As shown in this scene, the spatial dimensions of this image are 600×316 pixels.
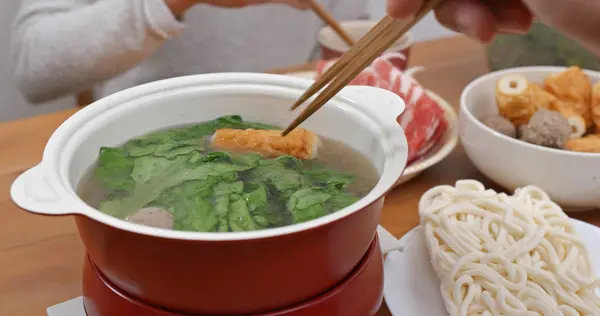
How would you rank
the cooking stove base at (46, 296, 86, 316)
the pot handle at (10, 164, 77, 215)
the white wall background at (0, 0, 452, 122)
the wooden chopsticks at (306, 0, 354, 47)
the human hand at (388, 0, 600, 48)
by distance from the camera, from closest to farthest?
the pot handle at (10, 164, 77, 215) < the human hand at (388, 0, 600, 48) < the cooking stove base at (46, 296, 86, 316) < the wooden chopsticks at (306, 0, 354, 47) < the white wall background at (0, 0, 452, 122)

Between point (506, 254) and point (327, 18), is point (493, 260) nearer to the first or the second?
point (506, 254)

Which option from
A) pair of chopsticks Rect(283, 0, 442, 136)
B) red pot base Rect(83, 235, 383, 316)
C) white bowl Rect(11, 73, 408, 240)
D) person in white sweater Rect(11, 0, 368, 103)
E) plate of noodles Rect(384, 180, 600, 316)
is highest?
pair of chopsticks Rect(283, 0, 442, 136)

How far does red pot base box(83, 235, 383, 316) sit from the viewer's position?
61 centimetres

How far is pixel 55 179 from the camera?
57cm

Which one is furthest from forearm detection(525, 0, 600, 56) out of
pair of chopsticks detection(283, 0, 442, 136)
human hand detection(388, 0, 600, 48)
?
pair of chopsticks detection(283, 0, 442, 136)

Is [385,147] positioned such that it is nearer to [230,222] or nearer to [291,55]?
[230,222]

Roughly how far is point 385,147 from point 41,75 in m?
1.22

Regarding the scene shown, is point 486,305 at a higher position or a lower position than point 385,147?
lower

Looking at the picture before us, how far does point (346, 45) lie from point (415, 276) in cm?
85

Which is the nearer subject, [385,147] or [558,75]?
[385,147]

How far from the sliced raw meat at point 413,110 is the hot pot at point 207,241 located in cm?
34

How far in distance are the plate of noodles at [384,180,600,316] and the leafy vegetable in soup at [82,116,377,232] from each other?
191 millimetres

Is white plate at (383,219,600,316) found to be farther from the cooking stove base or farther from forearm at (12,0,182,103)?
forearm at (12,0,182,103)

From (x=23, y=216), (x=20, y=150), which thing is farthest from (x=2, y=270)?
(x=20, y=150)
